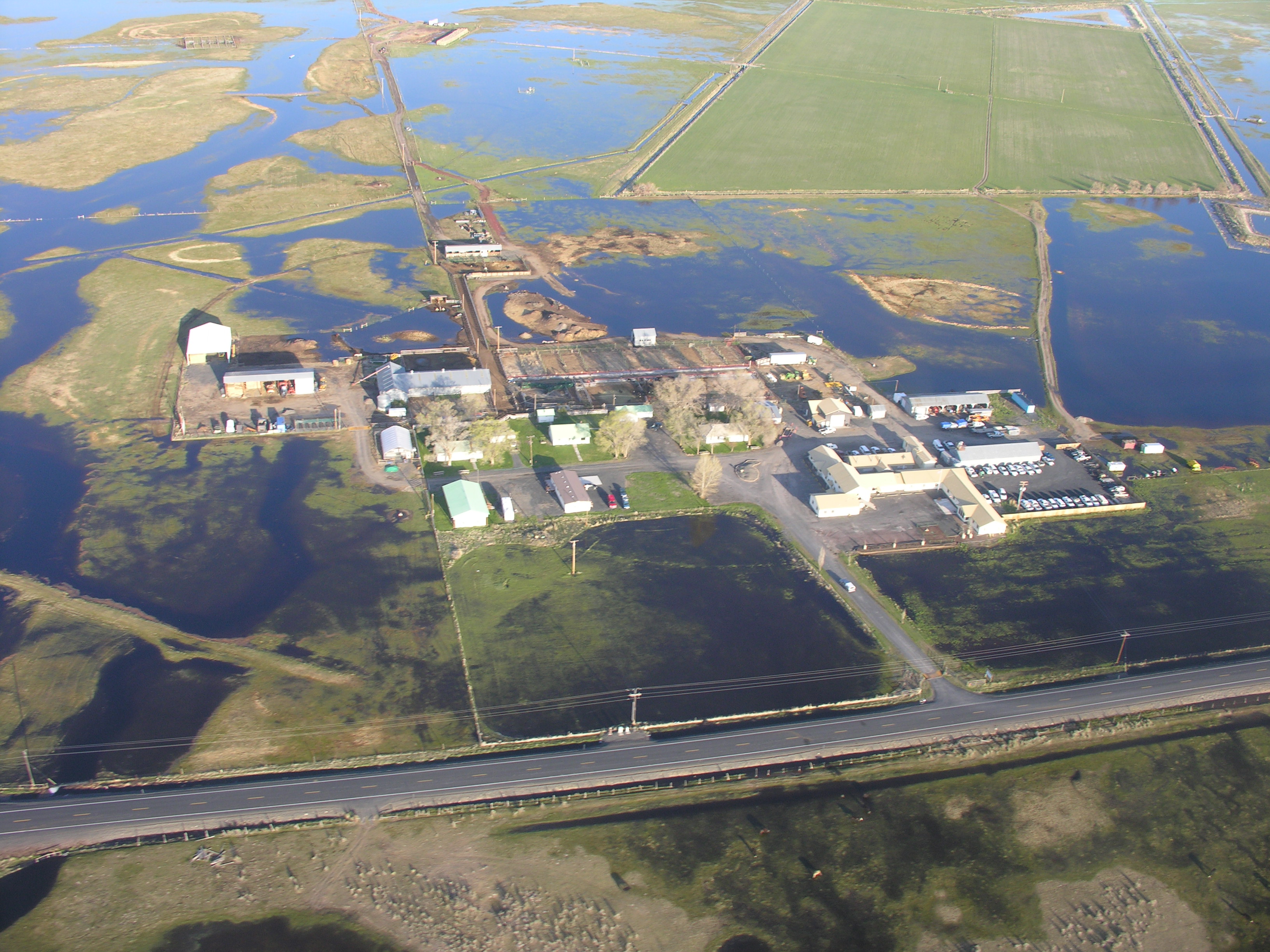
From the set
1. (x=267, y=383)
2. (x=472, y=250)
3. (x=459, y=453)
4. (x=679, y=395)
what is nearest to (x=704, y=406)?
(x=679, y=395)

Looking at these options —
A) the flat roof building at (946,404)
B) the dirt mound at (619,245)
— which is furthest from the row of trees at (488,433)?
the dirt mound at (619,245)

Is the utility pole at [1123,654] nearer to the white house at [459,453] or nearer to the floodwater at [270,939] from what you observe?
the floodwater at [270,939]

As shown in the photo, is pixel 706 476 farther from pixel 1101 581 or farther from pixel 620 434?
pixel 1101 581

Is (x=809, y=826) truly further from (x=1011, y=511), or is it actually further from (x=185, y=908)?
(x=1011, y=511)

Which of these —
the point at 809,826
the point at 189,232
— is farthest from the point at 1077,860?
the point at 189,232

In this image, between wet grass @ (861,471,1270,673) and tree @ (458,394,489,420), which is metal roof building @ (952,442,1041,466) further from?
tree @ (458,394,489,420)
